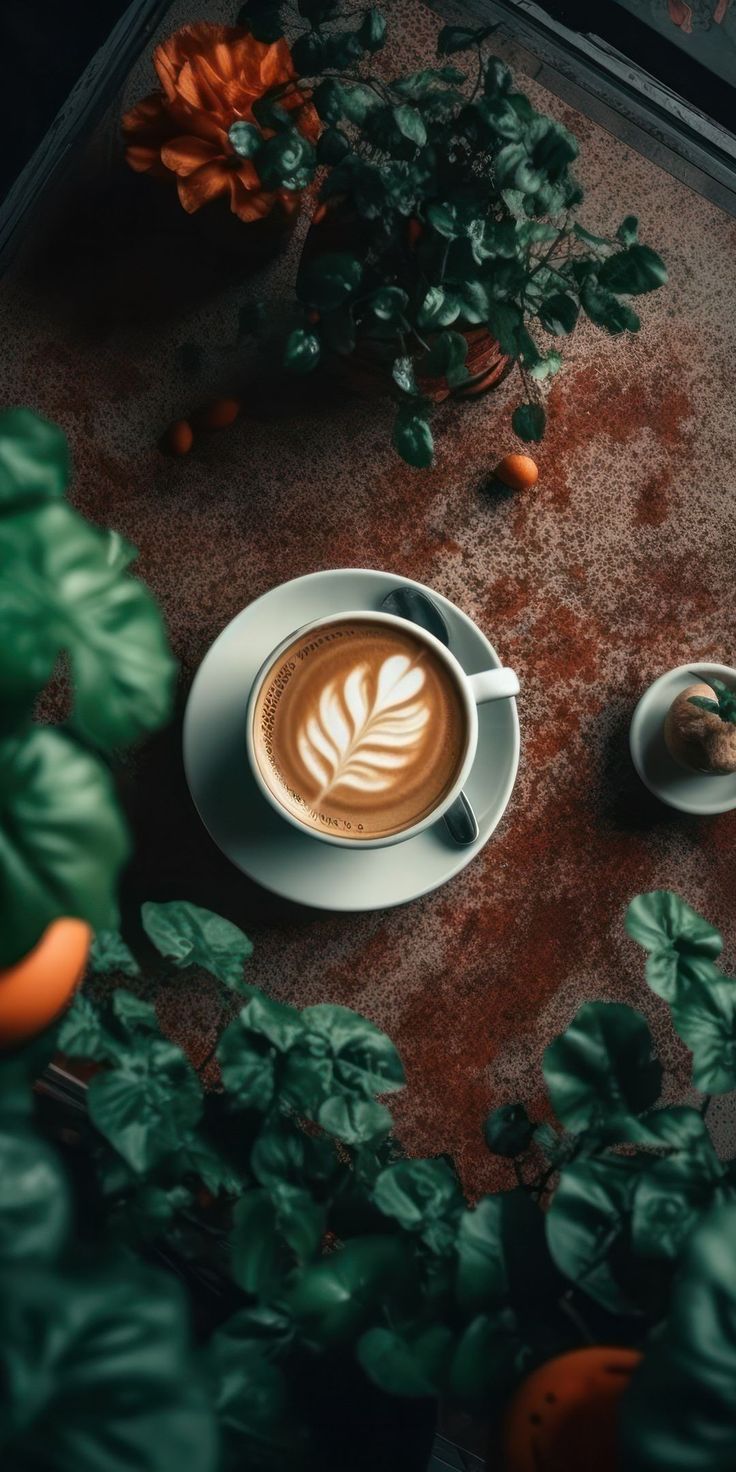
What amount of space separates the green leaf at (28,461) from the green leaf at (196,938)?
42 cm

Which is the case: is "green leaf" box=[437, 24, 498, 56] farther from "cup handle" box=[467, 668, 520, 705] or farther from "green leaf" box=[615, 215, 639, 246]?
"cup handle" box=[467, 668, 520, 705]

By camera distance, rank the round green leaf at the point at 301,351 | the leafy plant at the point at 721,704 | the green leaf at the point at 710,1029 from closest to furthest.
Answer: the green leaf at the point at 710,1029 → the round green leaf at the point at 301,351 → the leafy plant at the point at 721,704

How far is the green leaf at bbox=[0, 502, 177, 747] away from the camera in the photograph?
0.47m

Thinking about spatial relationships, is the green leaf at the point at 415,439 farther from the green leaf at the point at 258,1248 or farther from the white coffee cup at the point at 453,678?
the green leaf at the point at 258,1248

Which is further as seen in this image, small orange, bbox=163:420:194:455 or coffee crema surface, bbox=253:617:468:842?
small orange, bbox=163:420:194:455

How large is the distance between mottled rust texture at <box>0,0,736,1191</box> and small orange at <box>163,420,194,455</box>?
0.02 meters

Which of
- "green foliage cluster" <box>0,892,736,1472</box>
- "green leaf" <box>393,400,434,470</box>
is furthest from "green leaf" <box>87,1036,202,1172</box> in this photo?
"green leaf" <box>393,400,434,470</box>

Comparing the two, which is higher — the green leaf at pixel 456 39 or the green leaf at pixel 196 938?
the green leaf at pixel 456 39

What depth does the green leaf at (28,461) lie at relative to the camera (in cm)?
51

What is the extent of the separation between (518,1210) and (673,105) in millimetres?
1214

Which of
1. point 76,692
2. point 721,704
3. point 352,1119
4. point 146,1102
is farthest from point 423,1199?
point 721,704

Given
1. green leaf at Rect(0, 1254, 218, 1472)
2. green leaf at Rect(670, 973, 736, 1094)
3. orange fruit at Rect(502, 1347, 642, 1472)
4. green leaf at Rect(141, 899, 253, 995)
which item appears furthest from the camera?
green leaf at Rect(141, 899, 253, 995)

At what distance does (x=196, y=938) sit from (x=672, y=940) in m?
0.37

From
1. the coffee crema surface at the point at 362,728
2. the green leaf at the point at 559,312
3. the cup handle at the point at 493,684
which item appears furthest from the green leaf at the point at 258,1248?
the green leaf at the point at 559,312
